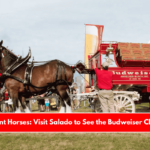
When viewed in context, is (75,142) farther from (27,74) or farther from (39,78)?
(27,74)

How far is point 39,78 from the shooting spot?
16.8 ft

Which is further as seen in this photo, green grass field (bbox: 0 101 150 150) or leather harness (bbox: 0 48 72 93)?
leather harness (bbox: 0 48 72 93)

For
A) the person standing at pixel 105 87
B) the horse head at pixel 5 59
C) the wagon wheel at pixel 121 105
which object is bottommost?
the wagon wheel at pixel 121 105

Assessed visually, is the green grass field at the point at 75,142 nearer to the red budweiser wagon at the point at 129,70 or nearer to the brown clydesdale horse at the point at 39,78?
the brown clydesdale horse at the point at 39,78

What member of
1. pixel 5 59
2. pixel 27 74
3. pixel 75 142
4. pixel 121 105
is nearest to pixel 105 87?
pixel 75 142

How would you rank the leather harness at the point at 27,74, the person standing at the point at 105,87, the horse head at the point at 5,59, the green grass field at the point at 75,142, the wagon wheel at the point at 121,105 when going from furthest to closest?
the wagon wheel at the point at 121,105
the horse head at the point at 5,59
the leather harness at the point at 27,74
the person standing at the point at 105,87
the green grass field at the point at 75,142

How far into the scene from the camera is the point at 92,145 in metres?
3.42

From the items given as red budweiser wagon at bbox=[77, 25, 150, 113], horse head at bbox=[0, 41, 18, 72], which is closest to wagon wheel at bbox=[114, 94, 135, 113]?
red budweiser wagon at bbox=[77, 25, 150, 113]

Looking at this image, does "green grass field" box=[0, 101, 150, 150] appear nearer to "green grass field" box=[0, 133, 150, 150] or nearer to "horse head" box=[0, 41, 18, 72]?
"green grass field" box=[0, 133, 150, 150]

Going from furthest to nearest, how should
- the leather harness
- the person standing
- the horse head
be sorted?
1. the horse head
2. the leather harness
3. the person standing

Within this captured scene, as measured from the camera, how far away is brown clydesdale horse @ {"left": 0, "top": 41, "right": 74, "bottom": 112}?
5031mm

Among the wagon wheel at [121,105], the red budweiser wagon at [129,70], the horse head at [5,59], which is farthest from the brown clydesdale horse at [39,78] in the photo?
the wagon wheel at [121,105]

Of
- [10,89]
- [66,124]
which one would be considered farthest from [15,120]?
[10,89]

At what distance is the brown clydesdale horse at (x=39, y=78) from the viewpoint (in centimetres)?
503
